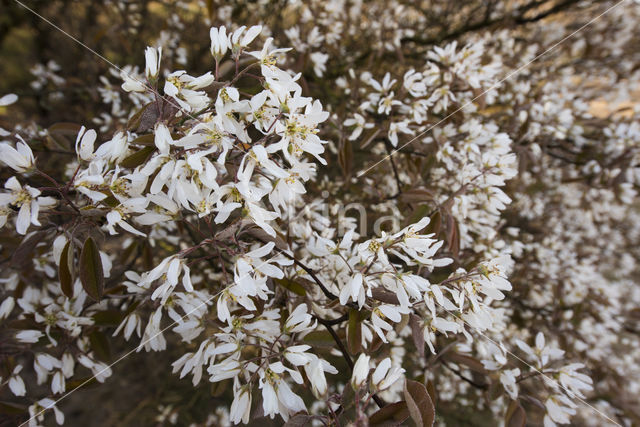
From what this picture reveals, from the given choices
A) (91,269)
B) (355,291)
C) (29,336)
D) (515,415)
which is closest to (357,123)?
(355,291)

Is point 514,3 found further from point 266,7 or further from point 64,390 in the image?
point 64,390

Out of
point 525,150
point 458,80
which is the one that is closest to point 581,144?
point 525,150

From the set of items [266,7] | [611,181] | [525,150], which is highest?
[266,7]

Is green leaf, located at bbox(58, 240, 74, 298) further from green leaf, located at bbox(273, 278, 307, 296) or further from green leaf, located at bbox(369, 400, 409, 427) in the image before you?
green leaf, located at bbox(369, 400, 409, 427)

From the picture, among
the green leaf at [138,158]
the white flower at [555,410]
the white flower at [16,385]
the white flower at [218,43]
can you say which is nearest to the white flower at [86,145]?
the green leaf at [138,158]

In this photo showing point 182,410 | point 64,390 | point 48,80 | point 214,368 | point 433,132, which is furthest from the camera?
point 48,80

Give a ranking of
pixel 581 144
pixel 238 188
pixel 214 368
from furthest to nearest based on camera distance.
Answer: pixel 581 144
pixel 214 368
pixel 238 188

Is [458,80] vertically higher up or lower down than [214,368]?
higher up
